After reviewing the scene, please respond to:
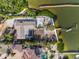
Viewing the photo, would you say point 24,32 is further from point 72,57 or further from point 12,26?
point 72,57

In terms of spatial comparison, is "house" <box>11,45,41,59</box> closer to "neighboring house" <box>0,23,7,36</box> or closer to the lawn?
"neighboring house" <box>0,23,7,36</box>

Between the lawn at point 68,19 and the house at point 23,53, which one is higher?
the lawn at point 68,19

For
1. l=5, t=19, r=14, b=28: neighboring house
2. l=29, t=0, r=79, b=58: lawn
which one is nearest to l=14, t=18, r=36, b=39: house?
l=5, t=19, r=14, b=28: neighboring house

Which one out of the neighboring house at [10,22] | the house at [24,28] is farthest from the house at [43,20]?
the neighboring house at [10,22]

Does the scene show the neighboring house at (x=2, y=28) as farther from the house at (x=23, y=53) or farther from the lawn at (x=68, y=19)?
the lawn at (x=68, y=19)

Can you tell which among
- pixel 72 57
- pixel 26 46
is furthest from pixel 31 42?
pixel 72 57

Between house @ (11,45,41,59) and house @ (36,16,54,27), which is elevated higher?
house @ (36,16,54,27)
